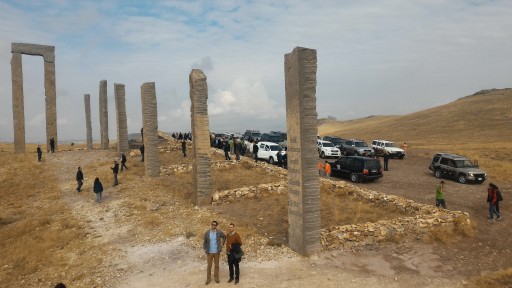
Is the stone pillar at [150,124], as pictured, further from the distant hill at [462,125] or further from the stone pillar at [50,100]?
the distant hill at [462,125]

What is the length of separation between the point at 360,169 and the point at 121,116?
756 inches

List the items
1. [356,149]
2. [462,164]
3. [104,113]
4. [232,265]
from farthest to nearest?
[104,113] → [356,149] → [462,164] → [232,265]

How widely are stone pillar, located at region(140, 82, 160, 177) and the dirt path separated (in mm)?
9576

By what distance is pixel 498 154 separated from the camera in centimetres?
3697

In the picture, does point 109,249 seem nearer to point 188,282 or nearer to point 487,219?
point 188,282

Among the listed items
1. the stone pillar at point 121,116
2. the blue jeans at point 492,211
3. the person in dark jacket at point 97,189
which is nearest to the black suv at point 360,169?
the blue jeans at point 492,211

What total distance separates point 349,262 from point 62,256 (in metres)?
9.49

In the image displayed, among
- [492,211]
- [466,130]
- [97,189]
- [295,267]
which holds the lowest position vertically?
[295,267]

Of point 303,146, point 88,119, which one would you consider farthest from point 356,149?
point 88,119

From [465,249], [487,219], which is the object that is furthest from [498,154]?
[465,249]

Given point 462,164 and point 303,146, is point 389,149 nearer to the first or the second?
point 462,164

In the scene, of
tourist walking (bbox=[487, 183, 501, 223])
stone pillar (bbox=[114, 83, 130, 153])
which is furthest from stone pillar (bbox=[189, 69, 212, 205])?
stone pillar (bbox=[114, 83, 130, 153])

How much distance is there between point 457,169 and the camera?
2389 cm

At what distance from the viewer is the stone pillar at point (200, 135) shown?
58.4ft
